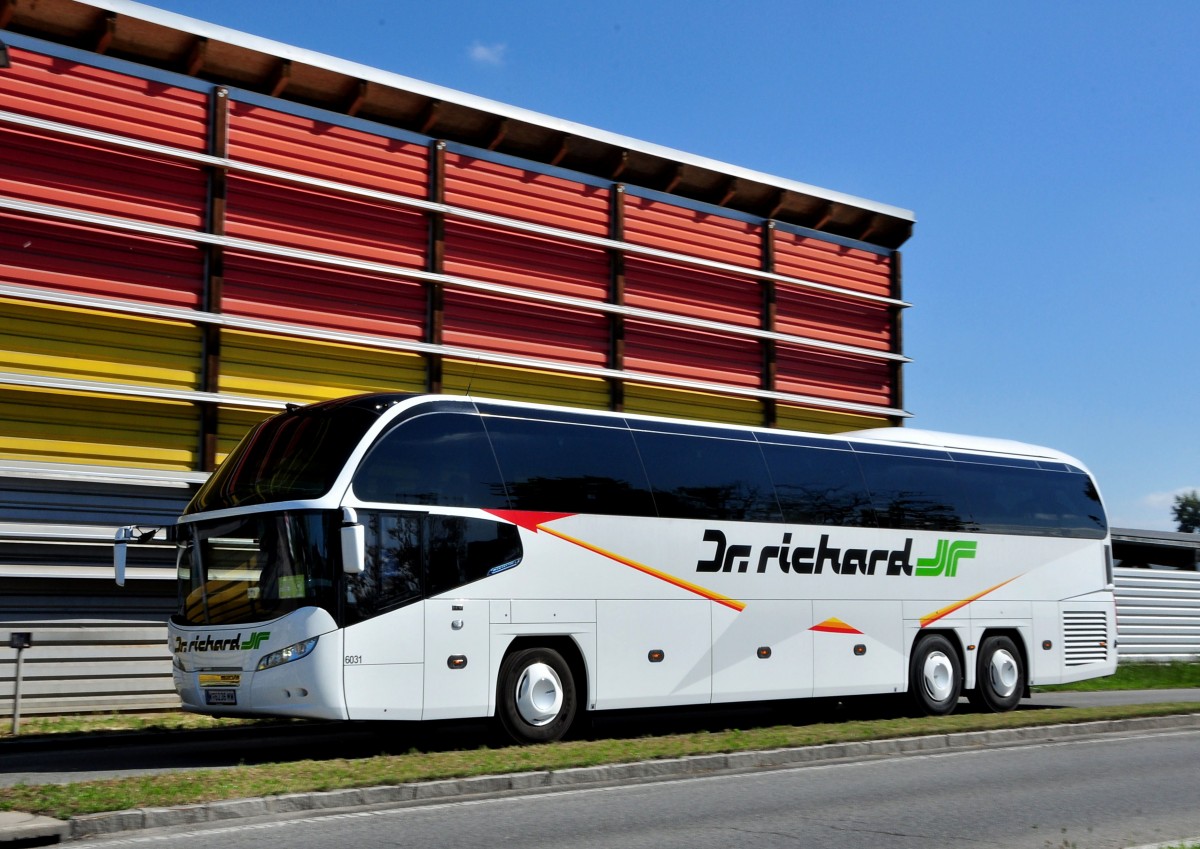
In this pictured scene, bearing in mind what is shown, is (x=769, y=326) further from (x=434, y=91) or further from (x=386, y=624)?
(x=386, y=624)

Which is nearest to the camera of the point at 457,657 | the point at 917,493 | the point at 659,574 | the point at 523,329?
the point at 457,657

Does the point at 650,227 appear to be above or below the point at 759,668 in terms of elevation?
above

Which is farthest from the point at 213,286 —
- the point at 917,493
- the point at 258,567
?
the point at 917,493

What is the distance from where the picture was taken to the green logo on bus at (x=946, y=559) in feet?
60.2

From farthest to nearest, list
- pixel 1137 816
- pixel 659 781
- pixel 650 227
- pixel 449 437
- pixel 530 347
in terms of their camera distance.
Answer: pixel 650 227
pixel 530 347
pixel 449 437
pixel 659 781
pixel 1137 816

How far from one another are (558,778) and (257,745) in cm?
519

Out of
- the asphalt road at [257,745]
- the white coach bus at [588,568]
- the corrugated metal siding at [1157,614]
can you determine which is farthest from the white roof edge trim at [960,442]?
the corrugated metal siding at [1157,614]

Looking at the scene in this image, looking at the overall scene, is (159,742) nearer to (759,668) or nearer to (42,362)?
(42,362)

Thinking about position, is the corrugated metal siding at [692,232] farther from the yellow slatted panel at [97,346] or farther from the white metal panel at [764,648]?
the white metal panel at [764,648]

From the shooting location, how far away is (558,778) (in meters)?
11.0

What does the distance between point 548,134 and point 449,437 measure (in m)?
10.6

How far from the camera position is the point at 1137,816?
974 centimetres

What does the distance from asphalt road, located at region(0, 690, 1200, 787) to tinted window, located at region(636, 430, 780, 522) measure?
2.75 meters

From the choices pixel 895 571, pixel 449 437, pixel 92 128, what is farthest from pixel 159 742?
pixel 895 571
